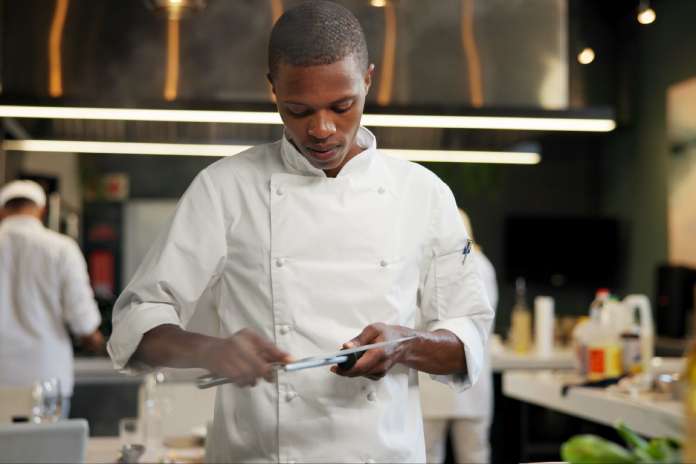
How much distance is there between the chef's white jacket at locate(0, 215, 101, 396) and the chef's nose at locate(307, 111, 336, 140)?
11.8ft

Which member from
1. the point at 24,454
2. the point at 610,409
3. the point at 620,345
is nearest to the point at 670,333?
the point at 620,345

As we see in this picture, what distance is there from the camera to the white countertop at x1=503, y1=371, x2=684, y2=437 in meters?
3.17

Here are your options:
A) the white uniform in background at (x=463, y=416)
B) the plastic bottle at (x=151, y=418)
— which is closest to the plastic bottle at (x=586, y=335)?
the white uniform in background at (x=463, y=416)

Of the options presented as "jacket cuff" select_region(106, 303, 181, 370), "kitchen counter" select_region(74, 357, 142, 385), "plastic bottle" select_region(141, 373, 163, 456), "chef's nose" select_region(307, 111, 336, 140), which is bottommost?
"kitchen counter" select_region(74, 357, 142, 385)

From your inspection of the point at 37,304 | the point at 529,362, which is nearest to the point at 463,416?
the point at 529,362

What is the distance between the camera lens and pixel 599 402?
3572mm

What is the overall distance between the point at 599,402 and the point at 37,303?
2.64 m

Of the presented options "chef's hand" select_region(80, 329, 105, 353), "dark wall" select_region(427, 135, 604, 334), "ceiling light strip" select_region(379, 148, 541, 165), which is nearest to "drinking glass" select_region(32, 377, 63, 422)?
"chef's hand" select_region(80, 329, 105, 353)

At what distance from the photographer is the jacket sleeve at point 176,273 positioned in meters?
1.47

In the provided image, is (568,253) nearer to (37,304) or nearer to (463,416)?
(463,416)

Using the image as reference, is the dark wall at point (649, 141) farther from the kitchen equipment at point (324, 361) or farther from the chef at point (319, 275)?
the kitchen equipment at point (324, 361)

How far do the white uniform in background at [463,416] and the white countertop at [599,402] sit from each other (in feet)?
1.35

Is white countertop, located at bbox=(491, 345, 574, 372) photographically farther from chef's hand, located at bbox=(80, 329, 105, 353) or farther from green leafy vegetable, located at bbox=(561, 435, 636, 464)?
green leafy vegetable, located at bbox=(561, 435, 636, 464)

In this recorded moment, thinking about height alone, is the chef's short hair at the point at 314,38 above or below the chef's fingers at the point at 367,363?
above
